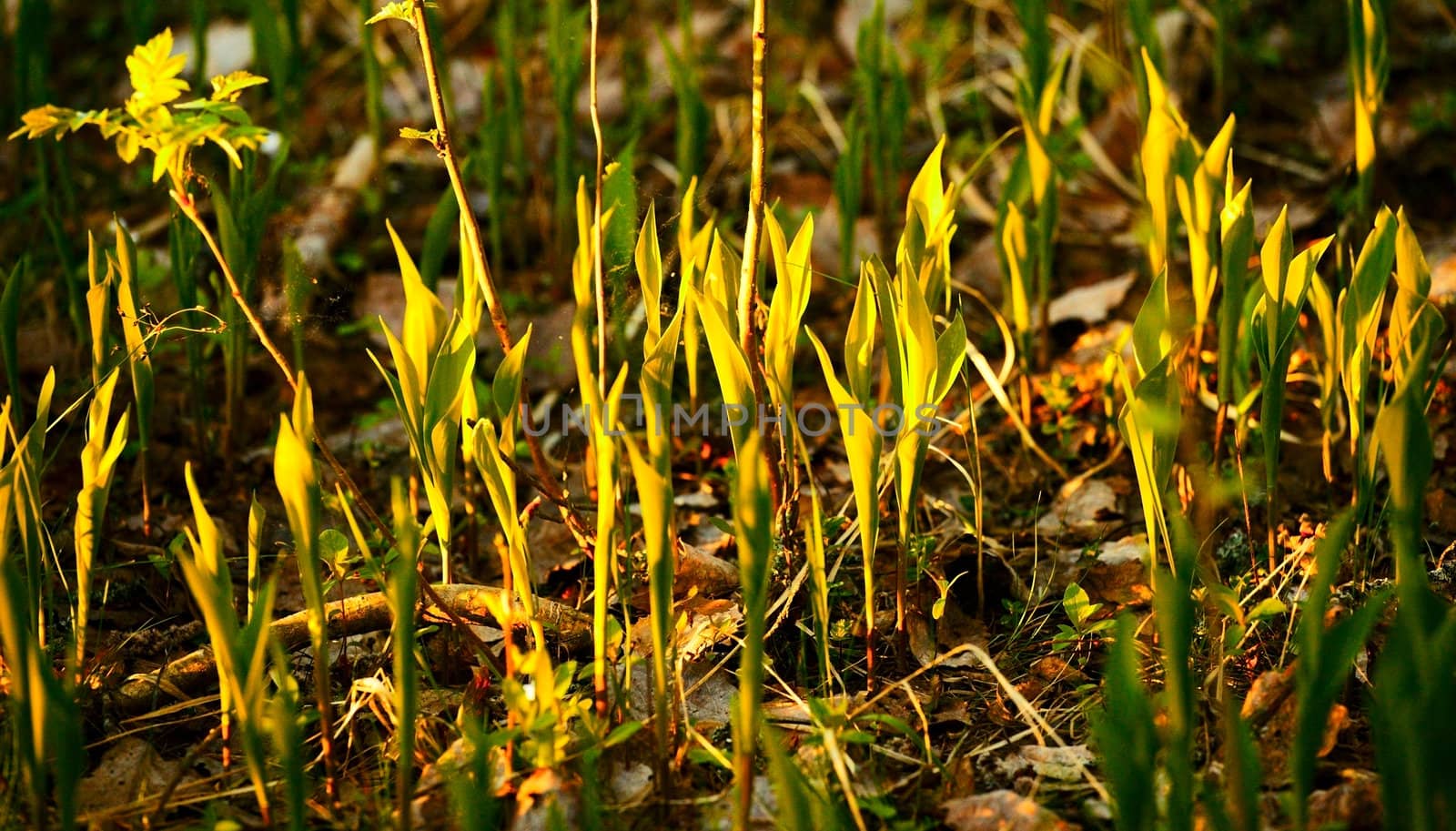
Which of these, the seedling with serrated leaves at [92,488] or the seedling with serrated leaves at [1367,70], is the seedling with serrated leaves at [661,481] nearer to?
the seedling with serrated leaves at [92,488]

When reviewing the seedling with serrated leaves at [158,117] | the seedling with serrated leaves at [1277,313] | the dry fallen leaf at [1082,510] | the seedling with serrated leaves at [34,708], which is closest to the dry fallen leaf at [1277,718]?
the seedling with serrated leaves at [1277,313]

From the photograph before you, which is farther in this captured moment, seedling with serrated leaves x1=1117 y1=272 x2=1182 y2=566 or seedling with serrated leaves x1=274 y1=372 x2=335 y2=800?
seedling with serrated leaves x1=1117 y1=272 x2=1182 y2=566

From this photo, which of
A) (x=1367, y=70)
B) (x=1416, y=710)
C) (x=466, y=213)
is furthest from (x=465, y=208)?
(x=1367, y=70)

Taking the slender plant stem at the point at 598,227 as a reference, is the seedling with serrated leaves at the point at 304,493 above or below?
below

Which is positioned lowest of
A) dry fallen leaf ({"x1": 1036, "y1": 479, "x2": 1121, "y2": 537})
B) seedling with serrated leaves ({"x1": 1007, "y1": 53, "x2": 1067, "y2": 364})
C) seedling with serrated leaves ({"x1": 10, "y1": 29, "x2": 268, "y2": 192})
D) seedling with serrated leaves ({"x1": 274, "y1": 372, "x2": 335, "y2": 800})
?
dry fallen leaf ({"x1": 1036, "y1": 479, "x2": 1121, "y2": 537})

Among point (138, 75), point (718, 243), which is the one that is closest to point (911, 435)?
point (718, 243)

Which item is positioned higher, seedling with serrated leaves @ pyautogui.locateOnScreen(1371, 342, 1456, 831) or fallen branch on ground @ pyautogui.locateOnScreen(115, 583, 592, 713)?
seedling with serrated leaves @ pyautogui.locateOnScreen(1371, 342, 1456, 831)

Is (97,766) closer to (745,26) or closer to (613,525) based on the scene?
(613,525)

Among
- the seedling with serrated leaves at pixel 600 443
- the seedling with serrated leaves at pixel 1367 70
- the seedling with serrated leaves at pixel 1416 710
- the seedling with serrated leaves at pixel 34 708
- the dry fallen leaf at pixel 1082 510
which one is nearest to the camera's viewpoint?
the seedling with serrated leaves at pixel 1416 710

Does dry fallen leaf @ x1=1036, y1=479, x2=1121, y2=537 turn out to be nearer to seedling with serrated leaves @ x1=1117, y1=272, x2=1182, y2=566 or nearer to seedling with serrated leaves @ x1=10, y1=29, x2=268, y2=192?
seedling with serrated leaves @ x1=1117, y1=272, x2=1182, y2=566

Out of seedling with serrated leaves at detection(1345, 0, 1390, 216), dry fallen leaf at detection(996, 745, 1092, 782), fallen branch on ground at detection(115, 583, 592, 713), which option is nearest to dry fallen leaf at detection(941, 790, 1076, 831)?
dry fallen leaf at detection(996, 745, 1092, 782)

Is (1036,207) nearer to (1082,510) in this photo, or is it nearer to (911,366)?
(1082,510)
